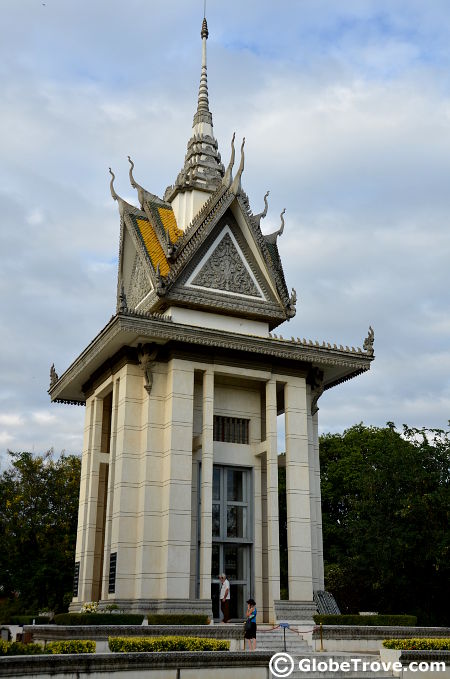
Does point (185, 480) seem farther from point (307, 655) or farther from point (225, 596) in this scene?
point (307, 655)

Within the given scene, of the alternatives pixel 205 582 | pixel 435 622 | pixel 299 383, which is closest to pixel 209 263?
pixel 299 383

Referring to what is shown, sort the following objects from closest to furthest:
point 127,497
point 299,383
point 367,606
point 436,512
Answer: point 127,497 < point 299,383 < point 436,512 < point 367,606

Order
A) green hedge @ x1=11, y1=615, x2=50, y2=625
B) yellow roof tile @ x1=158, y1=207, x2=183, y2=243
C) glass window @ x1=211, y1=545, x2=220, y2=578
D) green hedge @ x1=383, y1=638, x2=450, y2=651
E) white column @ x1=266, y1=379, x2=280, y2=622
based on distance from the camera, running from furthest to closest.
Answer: yellow roof tile @ x1=158, y1=207, x2=183, y2=243, green hedge @ x1=11, y1=615, x2=50, y2=625, glass window @ x1=211, y1=545, x2=220, y2=578, white column @ x1=266, y1=379, x2=280, y2=622, green hedge @ x1=383, y1=638, x2=450, y2=651

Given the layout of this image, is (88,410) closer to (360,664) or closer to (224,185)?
(224,185)

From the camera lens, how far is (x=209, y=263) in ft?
89.8

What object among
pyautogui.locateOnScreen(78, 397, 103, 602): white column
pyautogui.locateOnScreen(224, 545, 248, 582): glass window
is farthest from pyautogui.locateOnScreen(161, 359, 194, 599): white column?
pyautogui.locateOnScreen(78, 397, 103, 602): white column

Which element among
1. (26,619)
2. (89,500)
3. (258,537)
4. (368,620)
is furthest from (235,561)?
(26,619)

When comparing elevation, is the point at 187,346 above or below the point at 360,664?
above

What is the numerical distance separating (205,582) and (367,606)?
16.2m

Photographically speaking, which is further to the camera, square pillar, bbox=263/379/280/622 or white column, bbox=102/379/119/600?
square pillar, bbox=263/379/280/622

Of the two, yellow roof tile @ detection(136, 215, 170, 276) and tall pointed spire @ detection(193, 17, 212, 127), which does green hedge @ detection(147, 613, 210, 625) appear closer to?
yellow roof tile @ detection(136, 215, 170, 276)

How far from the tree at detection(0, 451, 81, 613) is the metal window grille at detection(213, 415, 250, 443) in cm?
1589

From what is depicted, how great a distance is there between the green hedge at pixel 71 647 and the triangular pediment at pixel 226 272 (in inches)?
545

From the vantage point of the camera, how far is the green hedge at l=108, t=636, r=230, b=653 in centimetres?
1582
